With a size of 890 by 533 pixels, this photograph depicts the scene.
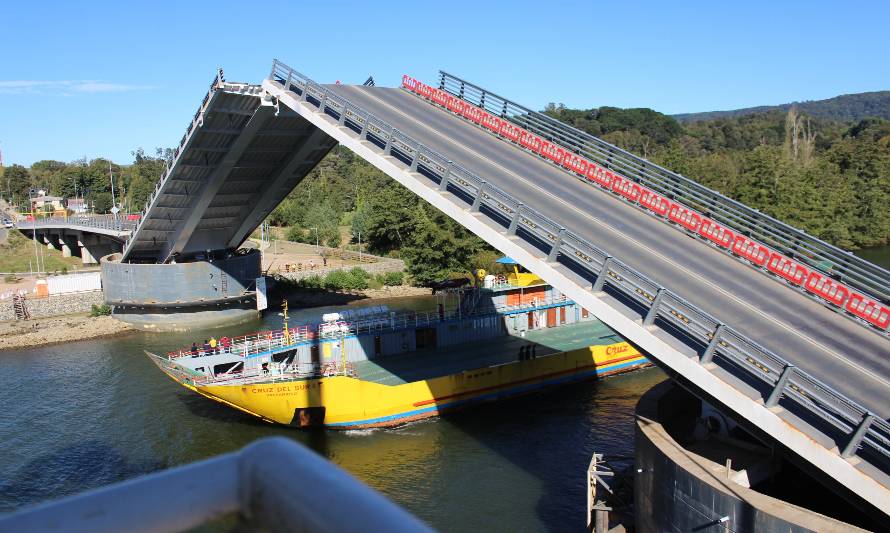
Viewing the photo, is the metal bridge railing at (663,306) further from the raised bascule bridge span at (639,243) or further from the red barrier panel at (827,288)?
the red barrier panel at (827,288)

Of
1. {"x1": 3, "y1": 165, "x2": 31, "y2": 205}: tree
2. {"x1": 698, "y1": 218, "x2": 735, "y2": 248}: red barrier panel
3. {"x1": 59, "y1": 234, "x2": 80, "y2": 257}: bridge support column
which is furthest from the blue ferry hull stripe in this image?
{"x1": 3, "y1": 165, "x2": 31, "y2": 205}: tree

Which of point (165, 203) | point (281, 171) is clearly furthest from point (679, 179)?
point (165, 203)

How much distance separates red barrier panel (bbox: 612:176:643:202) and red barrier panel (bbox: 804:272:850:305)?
24.6 feet

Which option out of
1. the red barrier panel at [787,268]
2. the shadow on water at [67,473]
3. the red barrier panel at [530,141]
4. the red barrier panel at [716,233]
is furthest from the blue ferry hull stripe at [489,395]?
the red barrier panel at [787,268]

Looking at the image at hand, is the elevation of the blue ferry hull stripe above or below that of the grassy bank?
below

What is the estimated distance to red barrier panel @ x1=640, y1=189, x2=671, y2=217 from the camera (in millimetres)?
24062

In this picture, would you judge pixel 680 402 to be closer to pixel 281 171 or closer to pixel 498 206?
pixel 498 206

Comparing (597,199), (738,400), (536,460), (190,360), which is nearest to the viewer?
(738,400)

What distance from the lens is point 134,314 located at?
1815 inches

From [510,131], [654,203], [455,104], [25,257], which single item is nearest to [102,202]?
[25,257]

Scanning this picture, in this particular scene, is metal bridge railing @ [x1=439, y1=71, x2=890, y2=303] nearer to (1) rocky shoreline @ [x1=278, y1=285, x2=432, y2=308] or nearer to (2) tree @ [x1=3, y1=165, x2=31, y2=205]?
(1) rocky shoreline @ [x1=278, y1=285, x2=432, y2=308]

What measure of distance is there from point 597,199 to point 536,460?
927 cm

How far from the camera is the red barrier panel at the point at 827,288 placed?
18.1 metres

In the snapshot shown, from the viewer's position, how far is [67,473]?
22859 mm
